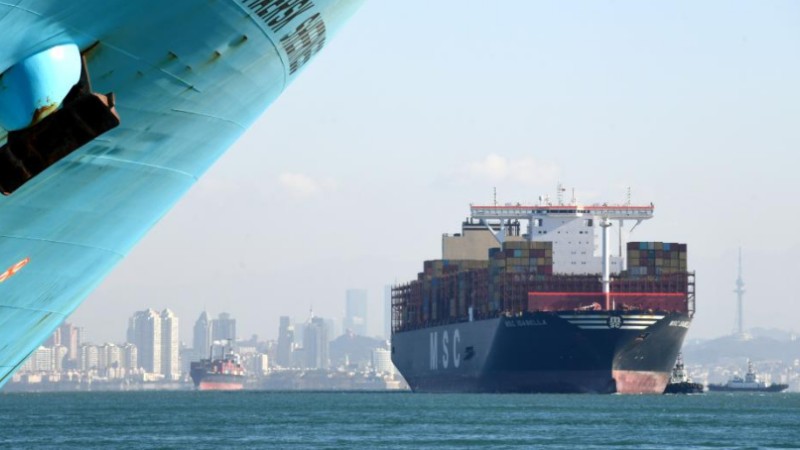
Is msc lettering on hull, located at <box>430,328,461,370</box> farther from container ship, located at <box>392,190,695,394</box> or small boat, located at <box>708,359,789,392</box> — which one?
small boat, located at <box>708,359,789,392</box>

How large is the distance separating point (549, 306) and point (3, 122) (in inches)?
3345

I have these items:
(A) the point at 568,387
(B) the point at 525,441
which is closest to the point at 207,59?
(B) the point at 525,441

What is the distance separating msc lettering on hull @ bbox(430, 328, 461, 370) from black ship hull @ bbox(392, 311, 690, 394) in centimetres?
346

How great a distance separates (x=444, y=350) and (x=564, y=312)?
2058 centimetres

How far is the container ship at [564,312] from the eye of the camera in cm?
8944

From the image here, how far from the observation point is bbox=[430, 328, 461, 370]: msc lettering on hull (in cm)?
10481

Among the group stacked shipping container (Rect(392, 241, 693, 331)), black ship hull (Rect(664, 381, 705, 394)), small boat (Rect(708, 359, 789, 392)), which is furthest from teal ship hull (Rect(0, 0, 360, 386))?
small boat (Rect(708, 359, 789, 392))

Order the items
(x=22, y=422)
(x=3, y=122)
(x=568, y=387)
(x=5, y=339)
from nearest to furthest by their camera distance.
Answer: (x=3, y=122)
(x=5, y=339)
(x=22, y=422)
(x=568, y=387)

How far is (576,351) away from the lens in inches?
3529

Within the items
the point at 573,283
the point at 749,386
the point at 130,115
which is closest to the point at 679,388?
the point at 573,283

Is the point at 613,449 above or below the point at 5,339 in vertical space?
below

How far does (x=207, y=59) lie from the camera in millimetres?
12375

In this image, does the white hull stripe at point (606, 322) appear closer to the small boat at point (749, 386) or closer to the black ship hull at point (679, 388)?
the black ship hull at point (679, 388)

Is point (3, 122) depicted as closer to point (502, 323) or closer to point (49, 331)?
point (49, 331)
